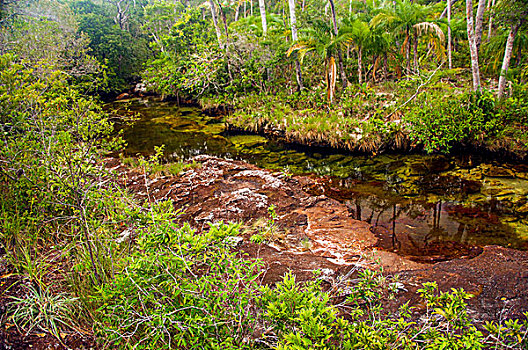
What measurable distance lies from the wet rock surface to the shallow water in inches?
11.4

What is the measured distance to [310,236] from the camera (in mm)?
5238

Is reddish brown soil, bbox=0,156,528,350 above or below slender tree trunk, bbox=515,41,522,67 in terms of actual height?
below

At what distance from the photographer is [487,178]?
693cm

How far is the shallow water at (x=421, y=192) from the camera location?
508 centimetres

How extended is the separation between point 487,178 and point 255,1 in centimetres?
3593

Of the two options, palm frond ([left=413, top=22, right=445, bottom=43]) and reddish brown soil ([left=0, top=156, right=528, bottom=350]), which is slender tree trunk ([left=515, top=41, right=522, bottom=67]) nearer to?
palm frond ([left=413, top=22, right=445, bottom=43])

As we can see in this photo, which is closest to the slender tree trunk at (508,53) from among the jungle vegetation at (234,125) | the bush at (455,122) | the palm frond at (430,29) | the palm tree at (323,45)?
the jungle vegetation at (234,125)

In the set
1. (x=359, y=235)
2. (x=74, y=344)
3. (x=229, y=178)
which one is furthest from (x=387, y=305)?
(x=229, y=178)

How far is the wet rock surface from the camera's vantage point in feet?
11.7

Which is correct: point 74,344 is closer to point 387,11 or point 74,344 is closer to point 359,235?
point 359,235

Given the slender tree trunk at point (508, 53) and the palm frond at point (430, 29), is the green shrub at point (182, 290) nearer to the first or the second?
the slender tree trunk at point (508, 53)

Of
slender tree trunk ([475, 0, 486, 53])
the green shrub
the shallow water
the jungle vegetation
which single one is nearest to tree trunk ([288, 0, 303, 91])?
the jungle vegetation

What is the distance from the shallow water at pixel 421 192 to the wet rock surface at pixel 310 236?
0.29m

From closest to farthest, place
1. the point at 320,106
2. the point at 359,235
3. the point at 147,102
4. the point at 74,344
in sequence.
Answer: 1. the point at 74,344
2. the point at 359,235
3. the point at 320,106
4. the point at 147,102
